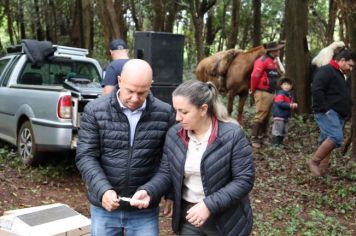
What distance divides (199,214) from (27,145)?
5.50m

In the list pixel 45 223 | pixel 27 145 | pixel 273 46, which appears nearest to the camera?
pixel 45 223

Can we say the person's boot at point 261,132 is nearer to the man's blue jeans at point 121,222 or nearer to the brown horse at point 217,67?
the brown horse at point 217,67

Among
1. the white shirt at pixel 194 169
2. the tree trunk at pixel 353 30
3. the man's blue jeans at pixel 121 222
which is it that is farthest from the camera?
the tree trunk at pixel 353 30

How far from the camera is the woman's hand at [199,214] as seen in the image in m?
2.96

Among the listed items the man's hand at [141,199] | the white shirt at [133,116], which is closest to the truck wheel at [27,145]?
the white shirt at [133,116]

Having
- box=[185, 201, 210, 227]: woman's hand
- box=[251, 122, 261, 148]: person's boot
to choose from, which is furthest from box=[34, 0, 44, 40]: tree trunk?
box=[185, 201, 210, 227]: woman's hand

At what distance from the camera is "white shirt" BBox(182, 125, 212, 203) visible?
309 centimetres

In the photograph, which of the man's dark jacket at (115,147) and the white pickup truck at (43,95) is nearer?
the man's dark jacket at (115,147)

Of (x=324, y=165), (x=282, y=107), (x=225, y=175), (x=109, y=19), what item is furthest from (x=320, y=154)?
(x=109, y=19)

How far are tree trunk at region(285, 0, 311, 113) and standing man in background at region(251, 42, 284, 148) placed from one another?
6.15ft

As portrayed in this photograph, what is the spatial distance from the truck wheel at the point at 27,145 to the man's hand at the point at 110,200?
476 centimetres

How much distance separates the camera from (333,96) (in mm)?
7199

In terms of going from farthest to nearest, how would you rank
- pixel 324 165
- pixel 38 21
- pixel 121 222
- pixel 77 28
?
pixel 38 21, pixel 77 28, pixel 324 165, pixel 121 222

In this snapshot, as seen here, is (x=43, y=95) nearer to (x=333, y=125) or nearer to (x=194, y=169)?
(x=333, y=125)
